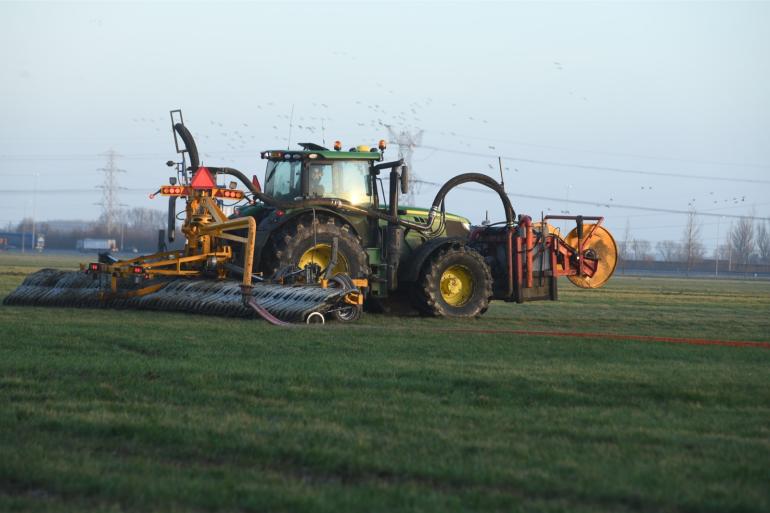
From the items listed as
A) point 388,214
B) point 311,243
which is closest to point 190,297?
point 311,243

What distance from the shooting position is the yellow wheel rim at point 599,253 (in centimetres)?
1933

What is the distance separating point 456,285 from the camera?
1784cm

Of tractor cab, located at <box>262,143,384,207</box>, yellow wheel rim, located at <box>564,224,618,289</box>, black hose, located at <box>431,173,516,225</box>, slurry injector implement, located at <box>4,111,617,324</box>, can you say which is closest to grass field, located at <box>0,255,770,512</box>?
slurry injector implement, located at <box>4,111,617,324</box>

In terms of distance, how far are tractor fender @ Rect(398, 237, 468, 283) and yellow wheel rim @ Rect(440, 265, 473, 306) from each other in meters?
0.51

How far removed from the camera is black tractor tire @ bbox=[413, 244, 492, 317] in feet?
56.6

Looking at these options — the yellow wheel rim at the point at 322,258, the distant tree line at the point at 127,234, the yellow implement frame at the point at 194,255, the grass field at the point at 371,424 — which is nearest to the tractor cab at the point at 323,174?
the yellow wheel rim at the point at 322,258

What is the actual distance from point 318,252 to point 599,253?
578 centimetres

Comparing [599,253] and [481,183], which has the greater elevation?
[481,183]

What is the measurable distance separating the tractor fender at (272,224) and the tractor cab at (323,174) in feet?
1.42

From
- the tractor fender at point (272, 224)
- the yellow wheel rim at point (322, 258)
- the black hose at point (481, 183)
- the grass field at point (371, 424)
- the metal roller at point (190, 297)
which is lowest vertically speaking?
the grass field at point (371, 424)

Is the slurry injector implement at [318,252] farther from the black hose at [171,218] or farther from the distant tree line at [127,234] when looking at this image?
the distant tree line at [127,234]

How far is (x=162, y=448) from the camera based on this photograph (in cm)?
606

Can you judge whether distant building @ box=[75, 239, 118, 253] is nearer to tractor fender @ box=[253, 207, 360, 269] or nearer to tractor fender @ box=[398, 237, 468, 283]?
tractor fender @ box=[253, 207, 360, 269]

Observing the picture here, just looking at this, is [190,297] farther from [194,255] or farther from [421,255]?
[421,255]
